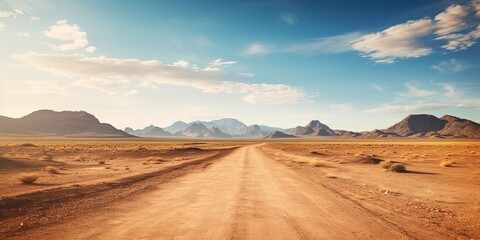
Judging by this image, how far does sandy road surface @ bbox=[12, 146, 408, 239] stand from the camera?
7566 millimetres

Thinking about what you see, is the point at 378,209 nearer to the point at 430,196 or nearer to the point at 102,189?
the point at 430,196

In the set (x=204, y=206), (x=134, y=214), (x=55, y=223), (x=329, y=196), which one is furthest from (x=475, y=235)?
(x=55, y=223)

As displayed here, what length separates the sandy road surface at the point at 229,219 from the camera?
7.57 m

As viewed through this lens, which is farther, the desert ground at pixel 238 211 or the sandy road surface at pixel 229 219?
the desert ground at pixel 238 211

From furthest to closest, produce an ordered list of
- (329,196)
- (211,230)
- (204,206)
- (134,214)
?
(329,196) < (204,206) < (134,214) < (211,230)

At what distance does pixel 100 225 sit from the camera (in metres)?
8.39

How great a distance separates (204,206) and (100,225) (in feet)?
11.5

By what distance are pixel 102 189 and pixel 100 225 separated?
6740 millimetres

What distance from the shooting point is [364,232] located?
7875 millimetres

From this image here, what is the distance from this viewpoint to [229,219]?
9.00 m

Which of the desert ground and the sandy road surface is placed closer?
the sandy road surface

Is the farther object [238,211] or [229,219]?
[238,211]

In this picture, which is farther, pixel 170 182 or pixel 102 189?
pixel 170 182

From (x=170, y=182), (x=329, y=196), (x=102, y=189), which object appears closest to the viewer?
(x=329, y=196)
